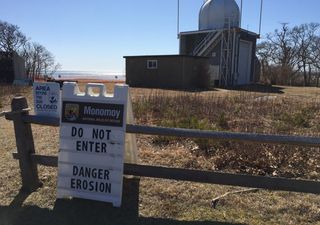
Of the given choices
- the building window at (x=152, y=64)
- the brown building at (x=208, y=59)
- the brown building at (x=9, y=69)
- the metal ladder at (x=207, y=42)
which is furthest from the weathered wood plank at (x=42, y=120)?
the metal ladder at (x=207, y=42)

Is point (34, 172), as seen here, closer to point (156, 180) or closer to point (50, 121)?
Answer: point (50, 121)

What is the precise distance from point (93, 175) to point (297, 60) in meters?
66.4

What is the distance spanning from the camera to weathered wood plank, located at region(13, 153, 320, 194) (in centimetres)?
440

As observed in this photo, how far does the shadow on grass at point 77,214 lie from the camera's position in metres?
4.41

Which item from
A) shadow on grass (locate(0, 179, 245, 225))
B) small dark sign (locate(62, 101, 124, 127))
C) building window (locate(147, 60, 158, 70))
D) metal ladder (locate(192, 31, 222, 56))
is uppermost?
metal ladder (locate(192, 31, 222, 56))

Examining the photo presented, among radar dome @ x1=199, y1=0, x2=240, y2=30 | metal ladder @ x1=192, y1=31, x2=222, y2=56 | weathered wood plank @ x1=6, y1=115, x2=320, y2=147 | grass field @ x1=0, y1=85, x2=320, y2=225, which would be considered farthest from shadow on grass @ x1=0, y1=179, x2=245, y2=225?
radar dome @ x1=199, y1=0, x2=240, y2=30

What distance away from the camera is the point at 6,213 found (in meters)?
4.59

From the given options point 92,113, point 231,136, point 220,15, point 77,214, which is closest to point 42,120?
point 92,113

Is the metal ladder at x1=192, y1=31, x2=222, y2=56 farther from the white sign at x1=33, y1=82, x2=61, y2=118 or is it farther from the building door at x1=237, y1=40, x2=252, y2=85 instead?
the white sign at x1=33, y1=82, x2=61, y2=118

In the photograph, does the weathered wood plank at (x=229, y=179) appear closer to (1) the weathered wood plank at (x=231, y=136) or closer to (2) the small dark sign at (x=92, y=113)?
(1) the weathered wood plank at (x=231, y=136)

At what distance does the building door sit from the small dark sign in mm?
35971

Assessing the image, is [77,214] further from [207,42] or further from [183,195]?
[207,42]

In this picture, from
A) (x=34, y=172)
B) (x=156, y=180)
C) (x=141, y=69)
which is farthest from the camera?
(x=141, y=69)

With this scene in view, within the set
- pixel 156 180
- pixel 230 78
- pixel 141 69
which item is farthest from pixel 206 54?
pixel 156 180
